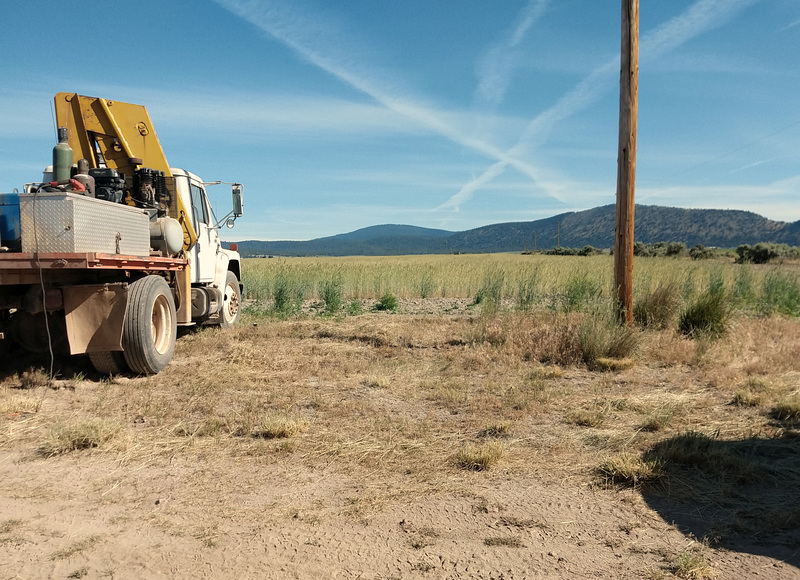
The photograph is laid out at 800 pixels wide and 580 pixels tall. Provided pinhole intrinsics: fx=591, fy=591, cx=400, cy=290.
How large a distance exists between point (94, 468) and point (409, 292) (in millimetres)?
15190

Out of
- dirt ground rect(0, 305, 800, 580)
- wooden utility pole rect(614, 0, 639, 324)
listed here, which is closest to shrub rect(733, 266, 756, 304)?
wooden utility pole rect(614, 0, 639, 324)

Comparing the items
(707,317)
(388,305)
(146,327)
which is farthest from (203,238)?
(707,317)

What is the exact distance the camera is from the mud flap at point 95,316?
659 centimetres

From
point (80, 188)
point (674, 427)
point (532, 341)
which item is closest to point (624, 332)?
point (532, 341)

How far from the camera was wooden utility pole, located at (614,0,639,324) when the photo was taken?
9.08 meters

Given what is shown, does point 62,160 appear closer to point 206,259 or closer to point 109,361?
point 109,361

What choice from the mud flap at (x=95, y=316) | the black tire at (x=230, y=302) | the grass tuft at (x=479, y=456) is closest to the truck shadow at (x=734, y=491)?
the grass tuft at (x=479, y=456)

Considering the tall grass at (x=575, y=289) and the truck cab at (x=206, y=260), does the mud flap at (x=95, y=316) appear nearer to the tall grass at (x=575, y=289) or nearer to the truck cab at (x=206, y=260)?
the truck cab at (x=206, y=260)

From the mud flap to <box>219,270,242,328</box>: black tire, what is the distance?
→ 4514 mm

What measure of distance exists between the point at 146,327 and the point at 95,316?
0.63 metres

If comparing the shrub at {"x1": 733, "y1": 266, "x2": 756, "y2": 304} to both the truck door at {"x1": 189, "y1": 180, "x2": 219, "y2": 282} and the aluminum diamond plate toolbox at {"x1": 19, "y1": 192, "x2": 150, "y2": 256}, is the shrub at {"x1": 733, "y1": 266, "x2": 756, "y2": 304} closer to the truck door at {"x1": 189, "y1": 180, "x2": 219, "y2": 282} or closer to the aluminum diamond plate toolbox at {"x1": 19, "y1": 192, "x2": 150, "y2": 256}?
the truck door at {"x1": 189, "y1": 180, "x2": 219, "y2": 282}

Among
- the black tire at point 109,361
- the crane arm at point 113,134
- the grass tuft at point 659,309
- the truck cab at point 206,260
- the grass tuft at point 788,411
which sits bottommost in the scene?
the grass tuft at point 788,411

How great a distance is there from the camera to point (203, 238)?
33.7 feet

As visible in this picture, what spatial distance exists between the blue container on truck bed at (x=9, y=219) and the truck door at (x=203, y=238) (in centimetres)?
349
